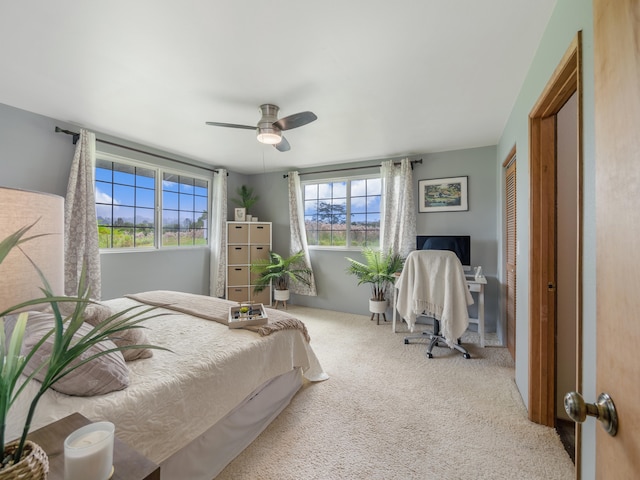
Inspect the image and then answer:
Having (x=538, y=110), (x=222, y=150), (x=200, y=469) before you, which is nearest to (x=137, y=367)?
(x=200, y=469)

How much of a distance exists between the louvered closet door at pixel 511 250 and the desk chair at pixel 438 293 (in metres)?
0.44

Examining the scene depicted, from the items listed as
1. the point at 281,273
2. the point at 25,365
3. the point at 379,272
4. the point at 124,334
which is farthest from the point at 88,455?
the point at 281,273

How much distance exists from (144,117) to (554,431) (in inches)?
164

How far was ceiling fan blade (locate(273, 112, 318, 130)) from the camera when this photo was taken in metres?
2.16

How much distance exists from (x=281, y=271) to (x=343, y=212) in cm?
141

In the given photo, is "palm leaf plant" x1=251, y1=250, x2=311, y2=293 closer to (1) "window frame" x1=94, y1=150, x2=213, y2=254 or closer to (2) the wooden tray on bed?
(1) "window frame" x1=94, y1=150, x2=213, y2=254

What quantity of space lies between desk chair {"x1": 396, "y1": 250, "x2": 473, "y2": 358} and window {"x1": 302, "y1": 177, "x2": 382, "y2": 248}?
4.63 feet

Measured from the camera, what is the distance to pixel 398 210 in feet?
12.9

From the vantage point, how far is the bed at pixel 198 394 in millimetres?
1076

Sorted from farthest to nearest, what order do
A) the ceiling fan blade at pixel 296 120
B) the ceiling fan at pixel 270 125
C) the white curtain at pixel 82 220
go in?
the white curtain at pixel 82 220 → the ceiling fan at pixel 270 125 → the ceiling fan blade at pixel 296 120

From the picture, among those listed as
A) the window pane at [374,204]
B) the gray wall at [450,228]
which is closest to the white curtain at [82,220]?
the gray wall at [450,228]

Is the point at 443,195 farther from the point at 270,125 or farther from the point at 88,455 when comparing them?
the point at 88,455

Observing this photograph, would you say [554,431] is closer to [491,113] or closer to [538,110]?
[538,110]

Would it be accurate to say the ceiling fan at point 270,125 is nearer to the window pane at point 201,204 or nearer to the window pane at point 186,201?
the window pane at point 186,201
